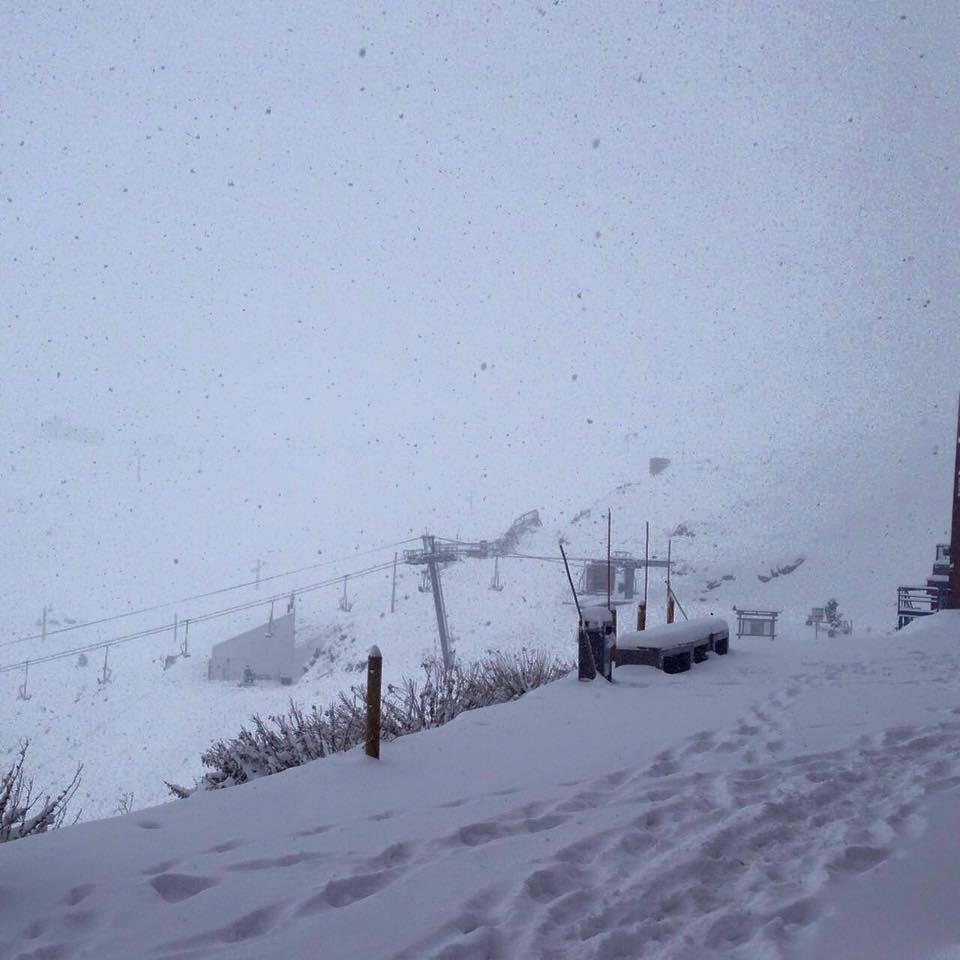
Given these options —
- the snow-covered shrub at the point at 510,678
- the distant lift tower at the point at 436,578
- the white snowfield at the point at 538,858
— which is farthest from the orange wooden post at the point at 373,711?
the distant lift tower at the point at 436,578

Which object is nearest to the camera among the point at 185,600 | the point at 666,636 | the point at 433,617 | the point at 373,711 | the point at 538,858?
the point at 538,858

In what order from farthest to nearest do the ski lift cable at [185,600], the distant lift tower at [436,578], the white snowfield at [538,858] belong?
the ski lift cable at [185,600] < the distant lift tower at [436,578] < the white snowfield at [538,858]

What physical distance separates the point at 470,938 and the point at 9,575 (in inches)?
3676

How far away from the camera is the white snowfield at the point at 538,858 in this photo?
3.02m

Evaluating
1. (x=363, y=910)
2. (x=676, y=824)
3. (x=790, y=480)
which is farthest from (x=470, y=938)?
(x=790, y=480)

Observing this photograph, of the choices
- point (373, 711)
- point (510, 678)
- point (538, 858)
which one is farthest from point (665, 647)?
point (538, 858)

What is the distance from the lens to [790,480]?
73.9 meters

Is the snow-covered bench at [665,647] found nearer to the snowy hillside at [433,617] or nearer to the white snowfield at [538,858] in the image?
the white snowfield at [538,858]

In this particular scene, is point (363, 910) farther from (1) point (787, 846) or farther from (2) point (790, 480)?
(2) point (790, 480)

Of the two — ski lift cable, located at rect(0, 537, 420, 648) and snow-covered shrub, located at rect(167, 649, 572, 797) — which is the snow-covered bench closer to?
snow-covered shrub, located at rect(167, 649, 572, 797)

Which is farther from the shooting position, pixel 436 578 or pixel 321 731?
pixel 436 578

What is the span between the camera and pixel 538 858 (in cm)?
380

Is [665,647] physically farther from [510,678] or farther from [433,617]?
[433,617]

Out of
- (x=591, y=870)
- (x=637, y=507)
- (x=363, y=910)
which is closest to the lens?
(x=363, y=910)
